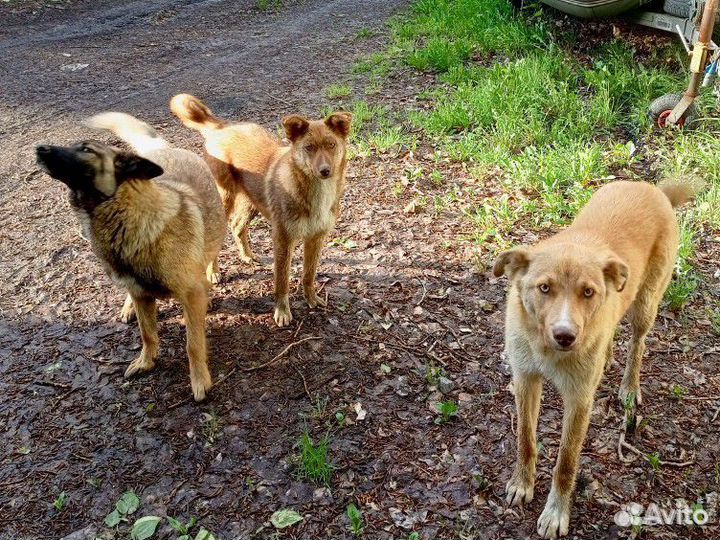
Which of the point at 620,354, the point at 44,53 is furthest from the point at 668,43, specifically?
the point at 44,53

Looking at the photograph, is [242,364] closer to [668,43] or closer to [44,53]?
[668,43]

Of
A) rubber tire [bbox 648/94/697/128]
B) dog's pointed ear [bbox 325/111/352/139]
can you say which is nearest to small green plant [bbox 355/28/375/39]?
rubber tire [bbox 648/94/697/128]

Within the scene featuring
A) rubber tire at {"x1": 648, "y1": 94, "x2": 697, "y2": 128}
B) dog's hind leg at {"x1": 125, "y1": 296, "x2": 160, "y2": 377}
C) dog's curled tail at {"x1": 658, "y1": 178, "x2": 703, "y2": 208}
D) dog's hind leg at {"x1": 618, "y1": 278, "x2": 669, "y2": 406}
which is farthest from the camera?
rubber tire at {"x1": 648, "y1": 94, "x2": 697, "y2": 128}

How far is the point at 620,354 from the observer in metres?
3.94

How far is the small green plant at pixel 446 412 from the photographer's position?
346cm

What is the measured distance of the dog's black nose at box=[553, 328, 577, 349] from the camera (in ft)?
7.72

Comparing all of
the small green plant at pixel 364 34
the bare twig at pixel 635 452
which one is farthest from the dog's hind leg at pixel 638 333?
the small green plant at pixel 364 34

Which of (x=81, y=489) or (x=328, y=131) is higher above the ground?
(x=328, y=131)

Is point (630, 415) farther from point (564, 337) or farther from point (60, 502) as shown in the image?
point (60, 502)

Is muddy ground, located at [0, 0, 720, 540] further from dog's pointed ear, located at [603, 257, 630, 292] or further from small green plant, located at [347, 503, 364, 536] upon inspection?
dog's pointed ear, located at [603, 257, 630, 292]

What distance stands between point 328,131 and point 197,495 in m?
2.41

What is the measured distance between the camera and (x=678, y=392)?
3578mm

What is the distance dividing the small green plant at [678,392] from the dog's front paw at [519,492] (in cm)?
121

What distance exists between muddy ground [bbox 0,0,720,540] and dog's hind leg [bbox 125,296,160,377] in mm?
91
